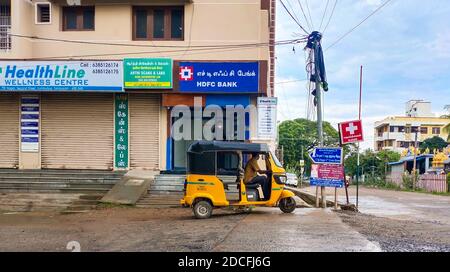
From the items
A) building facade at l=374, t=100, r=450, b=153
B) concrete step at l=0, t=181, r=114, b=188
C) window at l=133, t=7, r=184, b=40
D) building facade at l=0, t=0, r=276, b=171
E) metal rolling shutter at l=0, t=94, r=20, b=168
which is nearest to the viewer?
concrete step at l=0, t=181, r=114, b=188

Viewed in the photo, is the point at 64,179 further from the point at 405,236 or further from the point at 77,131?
the point at 405,236

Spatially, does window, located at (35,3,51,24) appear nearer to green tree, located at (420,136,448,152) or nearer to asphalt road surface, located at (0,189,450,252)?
asphalt road surface, located at (0,189,450,252)

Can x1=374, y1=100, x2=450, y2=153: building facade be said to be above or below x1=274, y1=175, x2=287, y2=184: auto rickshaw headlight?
above

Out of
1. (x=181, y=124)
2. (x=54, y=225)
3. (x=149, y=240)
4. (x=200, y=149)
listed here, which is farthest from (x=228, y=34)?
(x=149, y=240)

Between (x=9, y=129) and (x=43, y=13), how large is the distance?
500cm

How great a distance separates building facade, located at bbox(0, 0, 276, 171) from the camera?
60.2 ft

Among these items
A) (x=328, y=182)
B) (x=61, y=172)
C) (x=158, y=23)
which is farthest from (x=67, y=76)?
(x=328, y=182)

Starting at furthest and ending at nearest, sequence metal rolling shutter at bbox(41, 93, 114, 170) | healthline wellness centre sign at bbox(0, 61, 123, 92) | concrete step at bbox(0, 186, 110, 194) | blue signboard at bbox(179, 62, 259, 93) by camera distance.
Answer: metal rolling shutter at bbox(41, 93, 114, 170)
healthline wellness centre sign at bbox(0, 61, 123, 92)
blue signboard at bbox(179, 62, 259, 93)
concrete step at bbox(0, 186, 110, 194)

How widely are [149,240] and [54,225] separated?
371 cm

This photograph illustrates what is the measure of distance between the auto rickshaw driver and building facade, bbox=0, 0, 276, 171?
196 inches

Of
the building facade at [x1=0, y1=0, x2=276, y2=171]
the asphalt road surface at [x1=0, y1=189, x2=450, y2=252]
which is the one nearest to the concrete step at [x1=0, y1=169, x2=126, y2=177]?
the building facade at [x1=0, y1=0, x2=276, y2=171]

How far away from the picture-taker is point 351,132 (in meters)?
15.3

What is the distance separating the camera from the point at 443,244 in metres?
8.45

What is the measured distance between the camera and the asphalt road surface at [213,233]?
7.91 meters
